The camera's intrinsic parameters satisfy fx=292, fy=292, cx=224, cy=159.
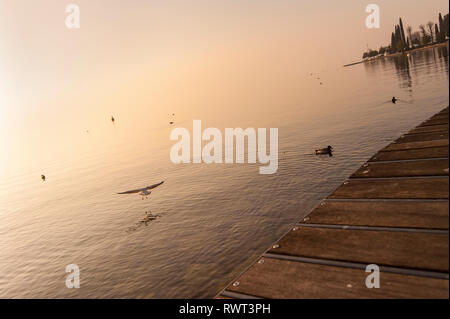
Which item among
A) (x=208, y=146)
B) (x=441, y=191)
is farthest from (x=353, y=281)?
(x=208, y=146)

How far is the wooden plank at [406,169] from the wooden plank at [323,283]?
16.3ft

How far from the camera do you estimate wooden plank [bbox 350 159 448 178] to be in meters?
8.62

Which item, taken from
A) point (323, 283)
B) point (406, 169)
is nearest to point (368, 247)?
point (323, 283)

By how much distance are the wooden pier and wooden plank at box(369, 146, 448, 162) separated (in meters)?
0.88

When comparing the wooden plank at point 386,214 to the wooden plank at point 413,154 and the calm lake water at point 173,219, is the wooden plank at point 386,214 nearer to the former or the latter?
the wooden plank at point 413,154

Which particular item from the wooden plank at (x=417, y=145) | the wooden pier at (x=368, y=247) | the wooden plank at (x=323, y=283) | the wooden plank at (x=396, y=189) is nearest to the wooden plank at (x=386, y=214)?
the wooden pier at (x=368, y=247)

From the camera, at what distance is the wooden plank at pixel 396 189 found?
7329 mm

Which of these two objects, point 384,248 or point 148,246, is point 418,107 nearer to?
point 148,246

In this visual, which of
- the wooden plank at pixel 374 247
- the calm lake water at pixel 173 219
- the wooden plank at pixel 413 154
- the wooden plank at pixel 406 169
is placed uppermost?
the wooden plank at pixel 413 154

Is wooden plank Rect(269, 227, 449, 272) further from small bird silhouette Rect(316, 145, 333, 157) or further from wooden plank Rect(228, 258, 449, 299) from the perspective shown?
small bird silhouette Rect(316, 145, 333, 157)

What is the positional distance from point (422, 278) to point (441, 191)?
3.33 m

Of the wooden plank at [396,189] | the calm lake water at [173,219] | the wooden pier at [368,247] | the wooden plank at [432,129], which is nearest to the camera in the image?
the wooden pier at [368,247]

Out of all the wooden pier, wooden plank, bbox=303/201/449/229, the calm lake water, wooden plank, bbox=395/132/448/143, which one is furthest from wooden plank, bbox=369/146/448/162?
the calm lake water
